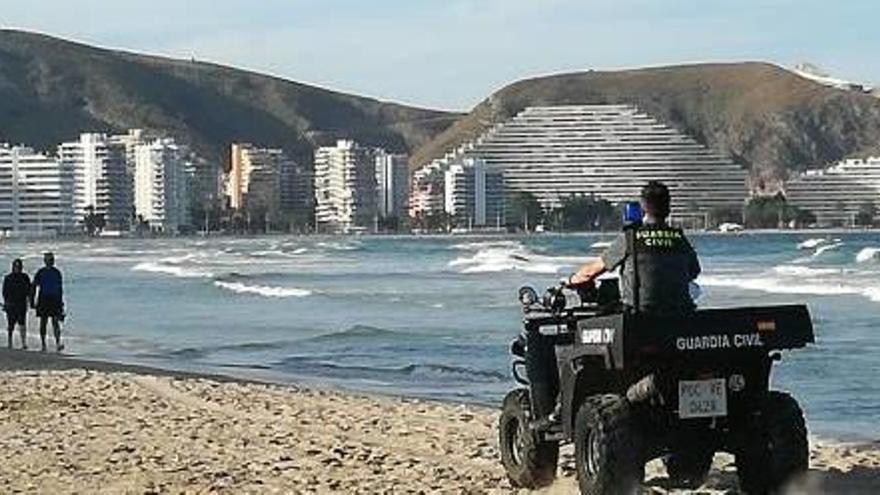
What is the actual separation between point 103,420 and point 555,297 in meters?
5.49

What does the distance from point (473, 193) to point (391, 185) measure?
117 feet

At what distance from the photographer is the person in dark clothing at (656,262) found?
6906 millimetres

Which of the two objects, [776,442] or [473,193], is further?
[473,193]

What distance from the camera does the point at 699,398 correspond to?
6785 millimetres

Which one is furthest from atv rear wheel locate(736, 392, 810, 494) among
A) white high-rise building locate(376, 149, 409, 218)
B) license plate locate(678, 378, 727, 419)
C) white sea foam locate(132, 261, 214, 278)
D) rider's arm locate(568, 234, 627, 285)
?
white high-rise building locate(376, 149, 409, 218)

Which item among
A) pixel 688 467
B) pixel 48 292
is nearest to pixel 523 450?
pixel 688 467

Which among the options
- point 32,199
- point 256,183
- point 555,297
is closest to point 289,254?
point 555,297

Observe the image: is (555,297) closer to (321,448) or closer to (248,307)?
(321,448)

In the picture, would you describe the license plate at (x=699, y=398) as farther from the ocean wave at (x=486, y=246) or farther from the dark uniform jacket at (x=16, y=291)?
the ocean wave at (x=486, y=246)

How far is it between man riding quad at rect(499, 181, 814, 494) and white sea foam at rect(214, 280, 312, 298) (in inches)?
1334

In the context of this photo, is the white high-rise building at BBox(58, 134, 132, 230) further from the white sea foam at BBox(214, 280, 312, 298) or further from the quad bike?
the quad bike

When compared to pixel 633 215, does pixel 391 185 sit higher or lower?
lower

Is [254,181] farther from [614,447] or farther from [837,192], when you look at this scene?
[614,447]

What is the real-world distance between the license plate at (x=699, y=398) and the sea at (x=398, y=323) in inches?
207
